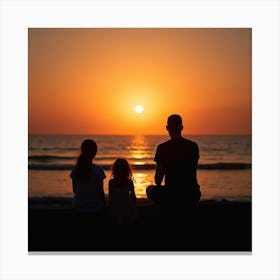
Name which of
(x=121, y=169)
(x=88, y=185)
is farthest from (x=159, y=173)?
(x=88, y=185)

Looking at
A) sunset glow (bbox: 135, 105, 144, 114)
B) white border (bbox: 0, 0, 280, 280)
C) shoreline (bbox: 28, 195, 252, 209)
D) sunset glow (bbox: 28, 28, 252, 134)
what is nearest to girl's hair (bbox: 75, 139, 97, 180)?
white border (bbox: 0, 0, 280, 280)

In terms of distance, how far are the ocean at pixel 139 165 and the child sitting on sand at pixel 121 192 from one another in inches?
45.1

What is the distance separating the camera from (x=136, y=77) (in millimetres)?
7285

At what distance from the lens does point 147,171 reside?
44.7ft

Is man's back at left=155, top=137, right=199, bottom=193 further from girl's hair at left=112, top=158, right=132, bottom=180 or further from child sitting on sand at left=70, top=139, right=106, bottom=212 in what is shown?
child sitting on sand at left=70, top=139, right=106, bottom=212

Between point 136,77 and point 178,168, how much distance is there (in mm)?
3174

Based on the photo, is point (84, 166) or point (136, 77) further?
point (136, 77)

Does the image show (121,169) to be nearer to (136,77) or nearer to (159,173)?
(159,173)
